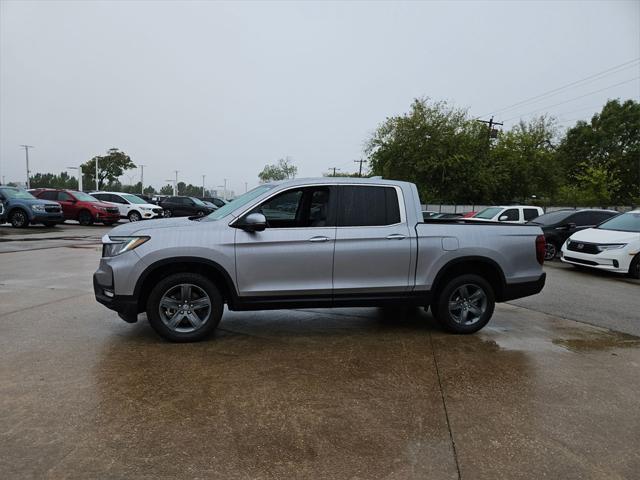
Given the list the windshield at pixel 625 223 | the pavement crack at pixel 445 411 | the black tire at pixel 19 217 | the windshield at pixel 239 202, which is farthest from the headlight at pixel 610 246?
the black tire at pixel 19 217

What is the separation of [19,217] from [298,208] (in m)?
19.3

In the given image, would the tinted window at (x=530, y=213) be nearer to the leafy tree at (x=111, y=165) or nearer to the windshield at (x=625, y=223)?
the windshield at (x=625, y=223)

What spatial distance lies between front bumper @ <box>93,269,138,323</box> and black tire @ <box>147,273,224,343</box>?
169mm

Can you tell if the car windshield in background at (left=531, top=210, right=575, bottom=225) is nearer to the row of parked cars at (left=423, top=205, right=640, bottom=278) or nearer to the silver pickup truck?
the row of parked cars at (left=423, top=205, right=640, bottom=278)

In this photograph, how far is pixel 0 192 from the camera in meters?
20.5

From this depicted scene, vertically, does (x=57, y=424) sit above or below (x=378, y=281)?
below

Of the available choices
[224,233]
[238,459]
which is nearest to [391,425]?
[238,459]

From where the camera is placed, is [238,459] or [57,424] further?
[57,424]

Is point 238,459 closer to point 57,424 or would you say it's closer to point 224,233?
point 57,424

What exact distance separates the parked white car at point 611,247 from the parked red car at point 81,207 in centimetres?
2109

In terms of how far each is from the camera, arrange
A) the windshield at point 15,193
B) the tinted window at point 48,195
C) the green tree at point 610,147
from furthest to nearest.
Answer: the green tree at point 610,147, the tinted window at point 48,195, the windshield at point 15,193

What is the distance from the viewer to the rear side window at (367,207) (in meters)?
5.53

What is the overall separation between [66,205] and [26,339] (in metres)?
21.8

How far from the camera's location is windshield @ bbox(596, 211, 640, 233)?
463 inches
